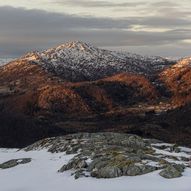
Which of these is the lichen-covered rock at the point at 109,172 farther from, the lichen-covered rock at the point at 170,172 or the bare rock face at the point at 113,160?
the lichen-covered rock at the point at 170,172

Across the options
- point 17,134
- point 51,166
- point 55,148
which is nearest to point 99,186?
point 51,166

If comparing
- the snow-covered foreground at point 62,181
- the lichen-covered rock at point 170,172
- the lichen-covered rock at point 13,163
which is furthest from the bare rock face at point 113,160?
the lichen-covered rock at point 13,163

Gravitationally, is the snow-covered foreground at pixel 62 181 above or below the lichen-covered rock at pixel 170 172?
below

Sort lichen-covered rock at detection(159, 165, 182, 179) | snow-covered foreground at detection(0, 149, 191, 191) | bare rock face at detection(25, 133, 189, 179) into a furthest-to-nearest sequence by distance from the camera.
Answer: bare rock face at detection(25, 133, 189, 179), lichen-covered rock at detection(159, 165, 182, 179), snow-covered foreground at detection(0, 149, 191, 191)

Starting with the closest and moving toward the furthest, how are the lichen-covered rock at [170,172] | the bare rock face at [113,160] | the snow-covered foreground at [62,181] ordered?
the snow-covered foreground at [62,181] < the lichen-covered rock at [170,172] < the bare rock face at [113,160]

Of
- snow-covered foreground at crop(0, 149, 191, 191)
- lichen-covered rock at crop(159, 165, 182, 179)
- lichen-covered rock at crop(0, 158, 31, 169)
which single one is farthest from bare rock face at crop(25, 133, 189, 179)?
lichen-covered rock at crop(0, 158, 31, 169)

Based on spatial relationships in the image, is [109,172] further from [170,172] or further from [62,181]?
[170,172]

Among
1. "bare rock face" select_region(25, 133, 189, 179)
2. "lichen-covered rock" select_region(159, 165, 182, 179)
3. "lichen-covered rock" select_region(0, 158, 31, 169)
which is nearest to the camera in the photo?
"lichen-covered rock" select_region(159, 165, 182, 179)

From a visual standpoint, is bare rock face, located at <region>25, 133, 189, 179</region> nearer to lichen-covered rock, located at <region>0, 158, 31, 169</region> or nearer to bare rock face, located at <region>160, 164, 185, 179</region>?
bare rock face, located at <region>160, 164, 185, 179</region>
